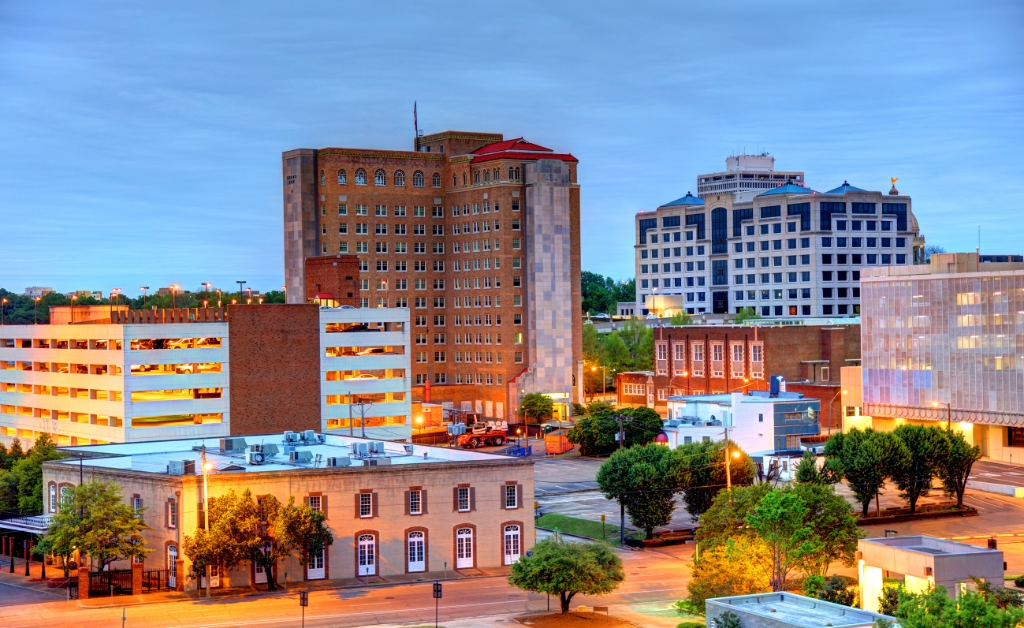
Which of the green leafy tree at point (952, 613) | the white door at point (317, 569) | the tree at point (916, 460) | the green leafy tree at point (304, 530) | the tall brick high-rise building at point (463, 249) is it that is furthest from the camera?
the tall brick high-rise building at point (463, 249)

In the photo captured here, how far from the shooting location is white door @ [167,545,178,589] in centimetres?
7650

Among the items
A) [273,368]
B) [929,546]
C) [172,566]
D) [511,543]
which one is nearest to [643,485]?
[511,543]

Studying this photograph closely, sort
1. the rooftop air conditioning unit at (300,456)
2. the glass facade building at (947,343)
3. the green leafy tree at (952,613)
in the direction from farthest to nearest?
the glass facade building at (947,343), the rooftop air conditioning unit at (300,456), the green leafy tree at (952,613)

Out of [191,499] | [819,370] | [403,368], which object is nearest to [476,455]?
[191,499]

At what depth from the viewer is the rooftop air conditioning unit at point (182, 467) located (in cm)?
7812

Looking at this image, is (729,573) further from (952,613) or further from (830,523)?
(952,613)

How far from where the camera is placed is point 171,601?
7306 centimetres

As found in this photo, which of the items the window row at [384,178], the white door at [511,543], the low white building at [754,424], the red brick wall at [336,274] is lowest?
the white door at [511,543]

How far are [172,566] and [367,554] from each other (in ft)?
35.8

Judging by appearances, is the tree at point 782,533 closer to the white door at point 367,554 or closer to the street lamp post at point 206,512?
the white door at point 367,554

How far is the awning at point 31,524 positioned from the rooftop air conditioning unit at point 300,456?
14340mm

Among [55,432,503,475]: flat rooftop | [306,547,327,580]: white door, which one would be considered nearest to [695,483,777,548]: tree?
[55,432,503,475]: flat rooftop

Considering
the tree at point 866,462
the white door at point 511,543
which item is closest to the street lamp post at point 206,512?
Answer: the white door at point 511,543

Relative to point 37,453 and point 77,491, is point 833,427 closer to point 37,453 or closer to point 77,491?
point 37,453
